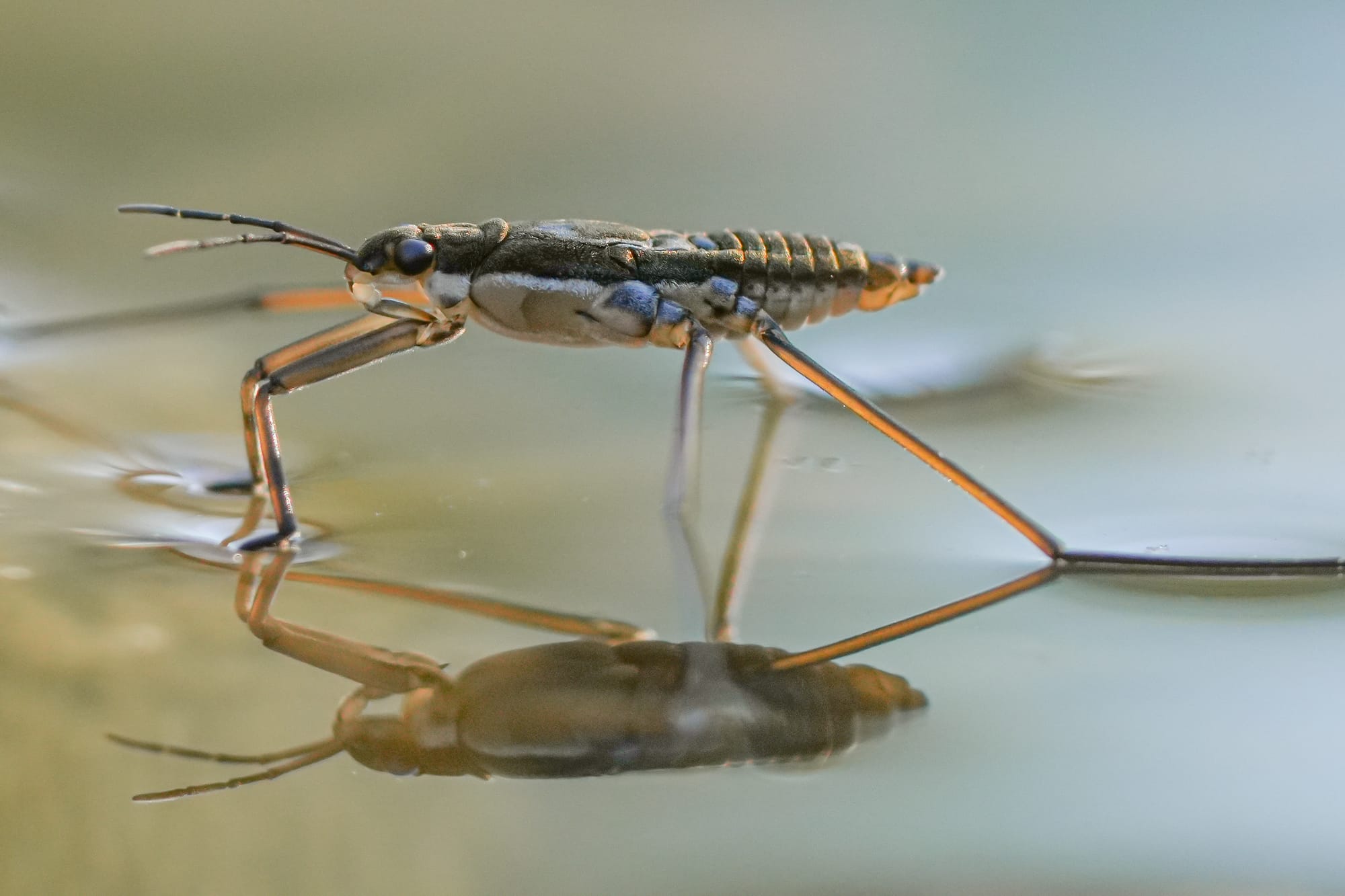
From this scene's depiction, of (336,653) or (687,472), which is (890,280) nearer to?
(687,472)

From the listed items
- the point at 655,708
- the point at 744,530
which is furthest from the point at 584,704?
the point at 744,530

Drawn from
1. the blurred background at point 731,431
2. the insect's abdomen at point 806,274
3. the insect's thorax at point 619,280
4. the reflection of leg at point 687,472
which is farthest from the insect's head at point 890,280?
the reflection of leg at point 687,472

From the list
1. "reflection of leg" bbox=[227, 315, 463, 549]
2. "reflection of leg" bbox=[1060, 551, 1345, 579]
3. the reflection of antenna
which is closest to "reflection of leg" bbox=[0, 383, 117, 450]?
"reflection of leg" bbox=[227, 315, 463, 549]

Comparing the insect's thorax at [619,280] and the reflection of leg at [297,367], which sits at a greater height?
the insect's thorax at [619,280]

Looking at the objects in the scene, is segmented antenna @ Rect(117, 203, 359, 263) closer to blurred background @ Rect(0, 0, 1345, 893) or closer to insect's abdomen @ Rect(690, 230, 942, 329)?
blurred background @ Rect(0, 0, 1345, 893)

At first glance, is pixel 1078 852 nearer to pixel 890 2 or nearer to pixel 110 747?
pixel 110 747

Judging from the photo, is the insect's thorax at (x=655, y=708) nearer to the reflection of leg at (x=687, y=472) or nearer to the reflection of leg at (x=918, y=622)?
the reflection of leg at (x=918, y=622)
